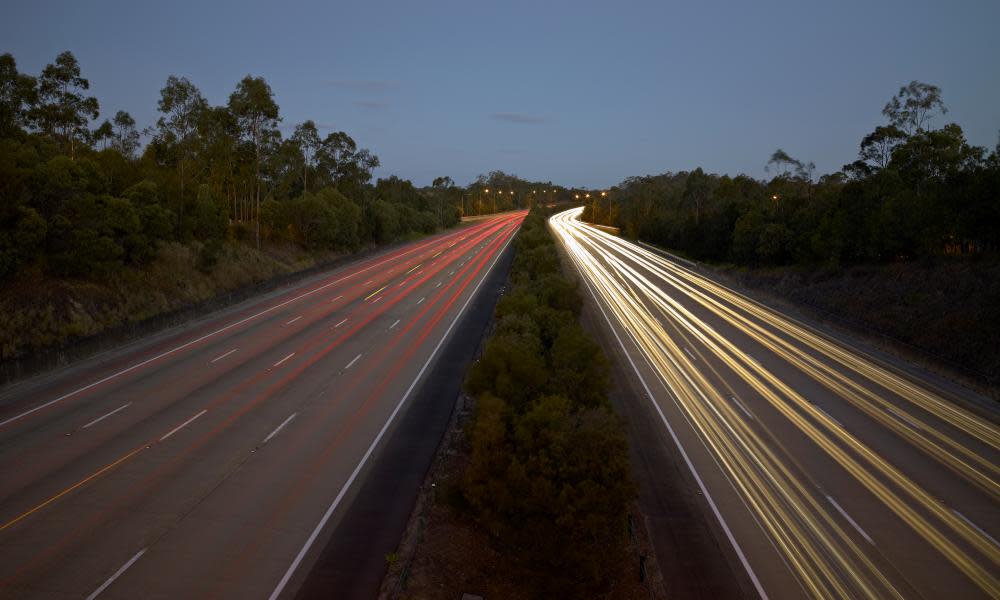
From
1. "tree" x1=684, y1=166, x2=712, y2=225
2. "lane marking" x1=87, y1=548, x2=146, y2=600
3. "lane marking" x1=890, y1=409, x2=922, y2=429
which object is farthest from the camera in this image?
"tree" x1=684, y1=166, x2=712, y2=225

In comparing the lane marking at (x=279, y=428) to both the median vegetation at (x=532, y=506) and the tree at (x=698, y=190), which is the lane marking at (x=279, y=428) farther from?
the tree at (x=698, y=190)

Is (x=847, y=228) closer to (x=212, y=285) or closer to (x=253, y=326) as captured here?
(x=253, y=326)

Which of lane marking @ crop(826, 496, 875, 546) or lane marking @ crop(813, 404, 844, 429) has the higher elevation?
lane marking @ crop(813, 404, 844, 429)

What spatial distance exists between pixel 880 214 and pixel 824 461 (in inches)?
1520

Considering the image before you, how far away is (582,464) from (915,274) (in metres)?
41.5

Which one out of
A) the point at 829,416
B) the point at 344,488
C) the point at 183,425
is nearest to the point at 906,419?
the point at 829,416

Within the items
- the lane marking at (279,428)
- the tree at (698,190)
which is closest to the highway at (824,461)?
the lane marking at (279,428)

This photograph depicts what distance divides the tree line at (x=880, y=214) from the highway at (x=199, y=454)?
34.7 meters

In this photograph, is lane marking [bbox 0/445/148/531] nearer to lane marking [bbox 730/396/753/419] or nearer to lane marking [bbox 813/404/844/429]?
lane marking [bbox 730/396/753/419]

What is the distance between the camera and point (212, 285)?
45.8 metres

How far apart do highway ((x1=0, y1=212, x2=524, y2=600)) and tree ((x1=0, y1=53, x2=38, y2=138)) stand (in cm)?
2248

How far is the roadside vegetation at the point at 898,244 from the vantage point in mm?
34156

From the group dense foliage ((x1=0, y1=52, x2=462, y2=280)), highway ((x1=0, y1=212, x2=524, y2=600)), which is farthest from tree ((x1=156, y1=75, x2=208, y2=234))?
highway ((x1=0, y1=212, x2=524, y2=600))

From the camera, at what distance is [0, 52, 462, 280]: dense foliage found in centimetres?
3541
